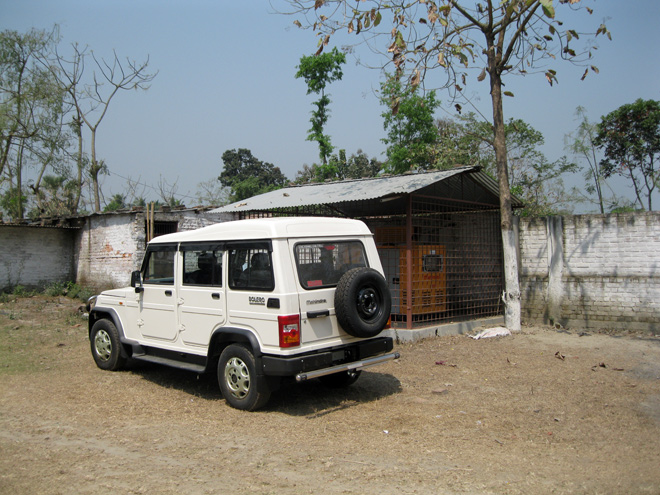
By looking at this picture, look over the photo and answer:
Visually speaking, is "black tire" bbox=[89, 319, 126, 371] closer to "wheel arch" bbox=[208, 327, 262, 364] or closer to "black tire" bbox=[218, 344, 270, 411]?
"wheel arch" bbox=[208, 327, 262, 364]

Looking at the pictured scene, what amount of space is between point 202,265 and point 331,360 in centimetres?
198

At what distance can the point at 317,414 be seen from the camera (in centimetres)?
587

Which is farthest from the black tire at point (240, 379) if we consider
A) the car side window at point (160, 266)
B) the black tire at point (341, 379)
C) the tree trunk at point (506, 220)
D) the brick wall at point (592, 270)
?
the brick wall at point (592, 270)

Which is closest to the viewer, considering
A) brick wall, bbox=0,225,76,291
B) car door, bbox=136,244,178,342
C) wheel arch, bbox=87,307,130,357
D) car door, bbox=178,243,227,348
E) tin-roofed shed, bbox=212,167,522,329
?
car door, bbox=178,243,227,348

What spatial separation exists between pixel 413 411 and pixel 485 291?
6.61 meters

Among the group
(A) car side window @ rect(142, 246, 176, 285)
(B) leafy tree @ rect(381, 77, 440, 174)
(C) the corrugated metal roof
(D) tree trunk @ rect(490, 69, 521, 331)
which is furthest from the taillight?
(B) leafy tree @ rect(381, 77, 440, 174)

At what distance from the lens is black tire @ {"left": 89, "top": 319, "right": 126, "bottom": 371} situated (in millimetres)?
7662

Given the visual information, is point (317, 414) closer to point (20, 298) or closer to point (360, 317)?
point (360, 317)

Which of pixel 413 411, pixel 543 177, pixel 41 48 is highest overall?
pixel 41 48

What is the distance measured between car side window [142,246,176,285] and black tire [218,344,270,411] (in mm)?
1532

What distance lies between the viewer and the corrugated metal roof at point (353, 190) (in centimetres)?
982

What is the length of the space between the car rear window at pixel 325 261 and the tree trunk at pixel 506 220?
17.0 feet

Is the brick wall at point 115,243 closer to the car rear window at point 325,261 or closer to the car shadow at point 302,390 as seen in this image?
the car shadow at point 302,390

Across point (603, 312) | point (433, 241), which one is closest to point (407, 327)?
point (433, 241)
